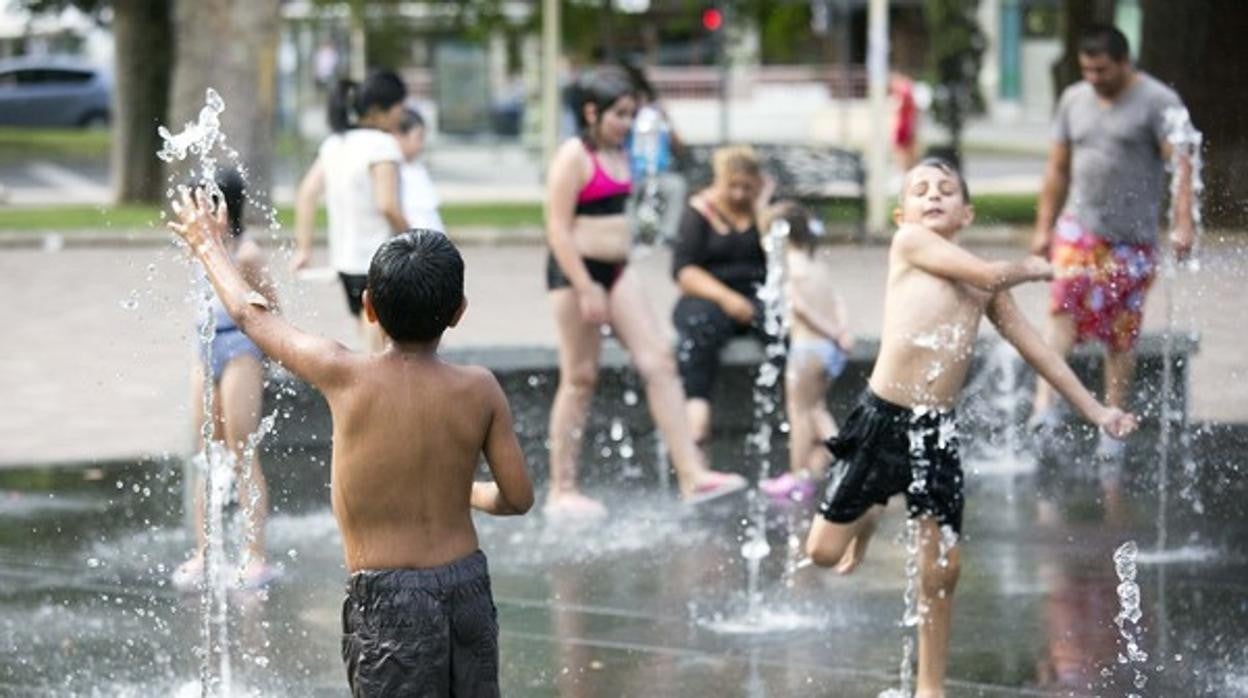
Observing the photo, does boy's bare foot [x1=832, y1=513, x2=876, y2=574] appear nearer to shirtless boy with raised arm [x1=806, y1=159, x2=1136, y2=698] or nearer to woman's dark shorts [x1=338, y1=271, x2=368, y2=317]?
shirtless boy with raised arm [x1=806, y1=159, x2=1136, y2=698]

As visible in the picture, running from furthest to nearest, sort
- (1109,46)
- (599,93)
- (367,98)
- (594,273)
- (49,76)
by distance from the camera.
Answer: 1. (49,76)
2. (1109,46)
3. (367,98)
4. (594,273)
5. (599,93)

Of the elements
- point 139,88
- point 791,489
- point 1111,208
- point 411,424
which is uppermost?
point 411,424

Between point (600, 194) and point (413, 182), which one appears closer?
point (600, 194)

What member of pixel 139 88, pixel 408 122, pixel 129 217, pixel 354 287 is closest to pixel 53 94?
pixel 139 88

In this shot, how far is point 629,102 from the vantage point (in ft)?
27.6

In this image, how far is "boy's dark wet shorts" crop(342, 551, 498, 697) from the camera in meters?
4.40

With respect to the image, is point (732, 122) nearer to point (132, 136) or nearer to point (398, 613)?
point (132, 136)

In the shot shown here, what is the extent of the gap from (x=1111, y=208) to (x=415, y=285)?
5557 mm

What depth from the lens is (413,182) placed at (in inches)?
362

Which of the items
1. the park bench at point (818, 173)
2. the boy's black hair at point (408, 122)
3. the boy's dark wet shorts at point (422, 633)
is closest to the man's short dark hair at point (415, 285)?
the boy's dark wet shorts at point (422, 633)

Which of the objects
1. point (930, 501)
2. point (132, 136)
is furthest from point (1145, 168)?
point (132, 136)

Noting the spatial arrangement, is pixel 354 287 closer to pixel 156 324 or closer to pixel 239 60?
pixel 156 324

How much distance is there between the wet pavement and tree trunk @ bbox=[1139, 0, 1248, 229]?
3.22 ft

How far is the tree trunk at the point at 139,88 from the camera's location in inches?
1064
